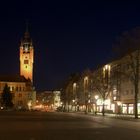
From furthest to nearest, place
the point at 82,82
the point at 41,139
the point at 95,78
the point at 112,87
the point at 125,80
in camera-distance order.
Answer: the point at 82,82
the point at 95,78
the point at 112,87
the point at 125,80
the point at 41,139

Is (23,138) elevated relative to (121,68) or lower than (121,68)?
lower

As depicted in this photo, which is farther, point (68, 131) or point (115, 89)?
point (115, 89)

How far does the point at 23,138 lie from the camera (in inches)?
1099

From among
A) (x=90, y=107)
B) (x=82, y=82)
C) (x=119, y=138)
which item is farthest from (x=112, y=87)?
(x=119, y=138)

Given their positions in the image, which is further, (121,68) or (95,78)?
(95,78)

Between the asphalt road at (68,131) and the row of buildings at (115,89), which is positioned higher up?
the row of buildings at (115,89)

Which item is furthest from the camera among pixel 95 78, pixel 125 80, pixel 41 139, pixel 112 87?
pixel 95 78

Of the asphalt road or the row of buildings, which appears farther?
the row of buildings

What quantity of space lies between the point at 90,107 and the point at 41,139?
5088 inches

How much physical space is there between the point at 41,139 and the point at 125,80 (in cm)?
8561

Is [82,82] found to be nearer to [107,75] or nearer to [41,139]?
[107,75]

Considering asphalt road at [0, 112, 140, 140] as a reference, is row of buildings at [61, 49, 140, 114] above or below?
above

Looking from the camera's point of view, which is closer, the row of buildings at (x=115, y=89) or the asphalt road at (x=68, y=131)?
the asphalt road at (x=68, y=131)

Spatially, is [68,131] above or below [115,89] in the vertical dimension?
below
